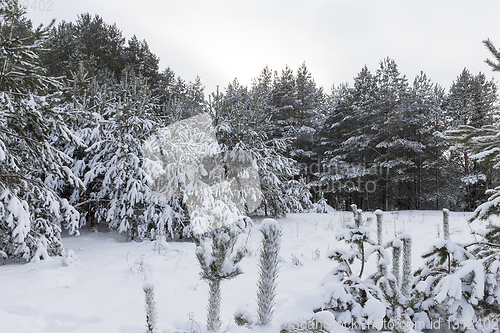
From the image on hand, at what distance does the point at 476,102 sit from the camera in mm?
18250

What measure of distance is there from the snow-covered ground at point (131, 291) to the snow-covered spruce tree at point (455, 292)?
54 cm

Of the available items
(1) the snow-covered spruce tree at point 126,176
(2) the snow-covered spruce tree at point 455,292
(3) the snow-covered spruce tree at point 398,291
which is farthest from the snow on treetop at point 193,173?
(3) the snow-covered spruce tree at point 398,291

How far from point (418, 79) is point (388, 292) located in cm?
2409

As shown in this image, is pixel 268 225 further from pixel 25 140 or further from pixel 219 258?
pixel 25 140

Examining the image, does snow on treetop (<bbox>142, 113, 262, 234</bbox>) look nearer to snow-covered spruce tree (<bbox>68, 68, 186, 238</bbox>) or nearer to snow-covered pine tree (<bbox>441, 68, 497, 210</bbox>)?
snow-covered spruce tree (<bbox>68, 68, 186, 238</bbox>)

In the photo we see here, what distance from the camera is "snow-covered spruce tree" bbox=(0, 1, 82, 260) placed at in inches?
180

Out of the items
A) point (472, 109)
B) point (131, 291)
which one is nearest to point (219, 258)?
point (131, 291)

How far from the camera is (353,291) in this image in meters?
2.69

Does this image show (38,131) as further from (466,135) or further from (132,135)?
(466,135)

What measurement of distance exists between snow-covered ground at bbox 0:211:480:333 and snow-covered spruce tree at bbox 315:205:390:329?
23 cm

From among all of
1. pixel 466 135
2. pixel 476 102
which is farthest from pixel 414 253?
pixel 476 102

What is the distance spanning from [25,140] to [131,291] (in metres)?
3.89

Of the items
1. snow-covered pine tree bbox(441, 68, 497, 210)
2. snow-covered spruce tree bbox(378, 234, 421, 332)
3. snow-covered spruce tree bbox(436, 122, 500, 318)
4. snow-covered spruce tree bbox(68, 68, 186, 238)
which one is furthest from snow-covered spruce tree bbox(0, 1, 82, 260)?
snow-covered pine tree bbox(441, 68, 497, 210)

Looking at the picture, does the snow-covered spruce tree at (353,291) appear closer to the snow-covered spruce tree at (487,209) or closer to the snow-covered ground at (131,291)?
the snow-covered ground at (131,291)
